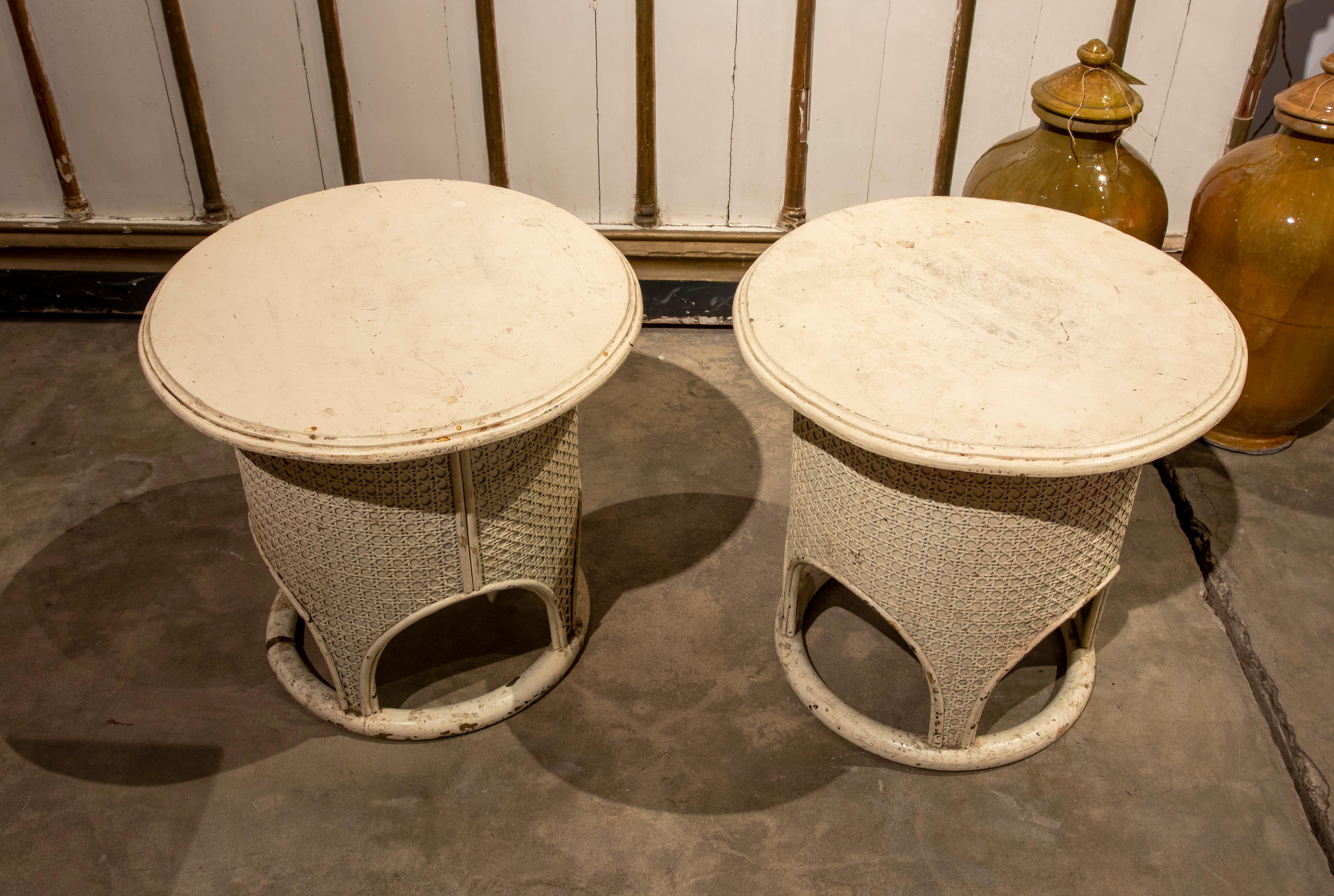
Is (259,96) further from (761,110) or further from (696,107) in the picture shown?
(761,110)

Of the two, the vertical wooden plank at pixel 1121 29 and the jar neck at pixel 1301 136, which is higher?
the vertical wooden plank at pixel 1121 29

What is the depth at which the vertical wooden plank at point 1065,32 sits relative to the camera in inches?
109

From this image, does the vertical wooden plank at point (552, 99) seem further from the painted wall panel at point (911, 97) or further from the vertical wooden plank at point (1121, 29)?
the vertical wooden plank at point (1121, 29)

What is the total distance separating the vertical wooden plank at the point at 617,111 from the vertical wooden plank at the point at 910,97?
0.51 metres

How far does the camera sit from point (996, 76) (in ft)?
9.40

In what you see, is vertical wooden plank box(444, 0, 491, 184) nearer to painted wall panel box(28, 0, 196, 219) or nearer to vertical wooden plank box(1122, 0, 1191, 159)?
painted wall panel box(28, 0, 196, 219)

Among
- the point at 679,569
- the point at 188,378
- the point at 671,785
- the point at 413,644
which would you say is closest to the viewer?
the point at 188,378

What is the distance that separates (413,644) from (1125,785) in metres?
1.43

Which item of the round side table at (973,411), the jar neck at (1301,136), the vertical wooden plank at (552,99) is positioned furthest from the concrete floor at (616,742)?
the vertical wooden plank at (552,99)

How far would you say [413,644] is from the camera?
7.38ft

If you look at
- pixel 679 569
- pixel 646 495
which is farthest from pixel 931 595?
pixel 646 495

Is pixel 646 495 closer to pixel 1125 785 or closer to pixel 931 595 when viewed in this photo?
pixel 931 595

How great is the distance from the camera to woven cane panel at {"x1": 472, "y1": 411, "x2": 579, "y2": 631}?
68.9 inches

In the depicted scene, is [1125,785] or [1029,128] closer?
[1125,785]
